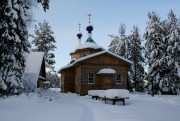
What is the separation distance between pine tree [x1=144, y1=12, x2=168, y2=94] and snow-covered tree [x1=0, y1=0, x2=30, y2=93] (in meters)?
23.1

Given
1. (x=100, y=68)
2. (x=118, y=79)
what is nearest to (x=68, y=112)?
(x=100, y=68)

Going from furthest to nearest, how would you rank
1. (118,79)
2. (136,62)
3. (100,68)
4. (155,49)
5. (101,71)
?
(136,62) → (155,49) → (118,79) → (100,68) → (101,71)

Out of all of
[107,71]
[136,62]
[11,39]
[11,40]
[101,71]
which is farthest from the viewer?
[136,62]

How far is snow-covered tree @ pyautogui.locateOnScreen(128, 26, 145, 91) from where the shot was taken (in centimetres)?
4781

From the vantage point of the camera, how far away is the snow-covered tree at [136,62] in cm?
4781

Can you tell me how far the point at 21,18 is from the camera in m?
15.5

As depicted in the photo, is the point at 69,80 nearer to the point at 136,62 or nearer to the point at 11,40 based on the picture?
the point at 136,62

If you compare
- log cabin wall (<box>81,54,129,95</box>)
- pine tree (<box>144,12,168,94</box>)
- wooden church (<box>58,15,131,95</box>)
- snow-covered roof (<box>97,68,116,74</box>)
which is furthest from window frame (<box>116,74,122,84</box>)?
pine tree (<box>144,12,168,94</box>)

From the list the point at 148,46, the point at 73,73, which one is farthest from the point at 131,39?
the point at 73,73

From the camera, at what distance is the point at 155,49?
36625 mm

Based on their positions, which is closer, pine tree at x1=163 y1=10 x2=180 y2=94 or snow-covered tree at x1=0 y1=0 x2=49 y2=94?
snow-covered tree at x1=0 y1=0 x2=49 y2=94

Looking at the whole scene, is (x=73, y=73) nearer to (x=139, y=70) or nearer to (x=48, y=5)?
(x=139, y=70)

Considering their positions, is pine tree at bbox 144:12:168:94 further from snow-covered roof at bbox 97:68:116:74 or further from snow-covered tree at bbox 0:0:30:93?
snow-covered tree at bbox 0:0:30:93

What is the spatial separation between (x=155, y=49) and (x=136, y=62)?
11817 millimetres
